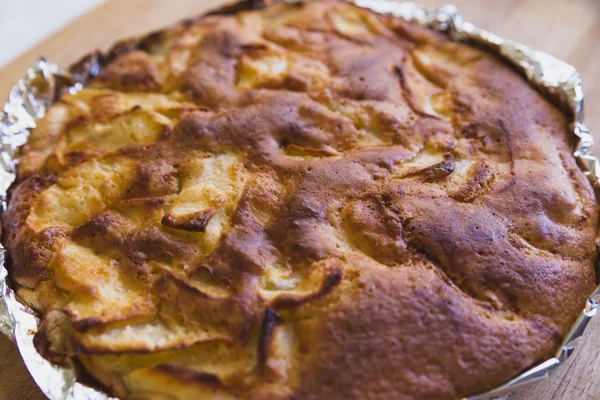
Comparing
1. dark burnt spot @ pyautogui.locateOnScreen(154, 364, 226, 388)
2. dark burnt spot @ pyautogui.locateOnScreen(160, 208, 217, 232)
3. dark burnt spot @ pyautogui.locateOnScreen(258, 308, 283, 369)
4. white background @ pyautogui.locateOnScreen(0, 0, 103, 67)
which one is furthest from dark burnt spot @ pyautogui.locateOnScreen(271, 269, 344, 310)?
white background @ pyautogui.locateOnScreen(0, 0, 103, 67)

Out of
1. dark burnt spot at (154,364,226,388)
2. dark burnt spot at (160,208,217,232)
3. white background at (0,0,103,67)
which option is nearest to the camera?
dark burnt spot at (154,364,226,388)

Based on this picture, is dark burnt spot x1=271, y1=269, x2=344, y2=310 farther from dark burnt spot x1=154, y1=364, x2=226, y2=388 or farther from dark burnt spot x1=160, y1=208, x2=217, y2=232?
dark burnt spot x1=160, y1=208, x2=217, y2=232

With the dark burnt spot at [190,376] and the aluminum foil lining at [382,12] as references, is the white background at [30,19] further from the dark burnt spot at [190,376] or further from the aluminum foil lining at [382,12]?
the dark burnt spot at [190,376]

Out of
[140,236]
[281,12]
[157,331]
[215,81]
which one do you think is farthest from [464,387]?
[281,12]

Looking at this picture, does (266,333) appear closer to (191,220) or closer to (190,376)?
(190,376)

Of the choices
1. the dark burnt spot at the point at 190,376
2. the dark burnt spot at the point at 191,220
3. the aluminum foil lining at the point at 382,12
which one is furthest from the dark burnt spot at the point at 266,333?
the aluminum foil lining at the point at 382,12

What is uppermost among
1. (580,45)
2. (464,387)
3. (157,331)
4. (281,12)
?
(580,45)

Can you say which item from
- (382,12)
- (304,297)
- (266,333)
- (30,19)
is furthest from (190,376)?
(30,19)

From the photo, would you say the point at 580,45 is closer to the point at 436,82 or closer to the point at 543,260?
the point at 436,82
